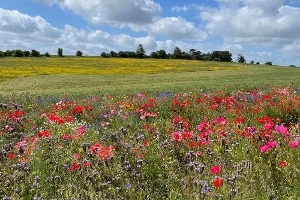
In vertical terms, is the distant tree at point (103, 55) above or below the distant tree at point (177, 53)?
below

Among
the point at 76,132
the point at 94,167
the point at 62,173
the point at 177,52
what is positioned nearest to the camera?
the point at 94,167

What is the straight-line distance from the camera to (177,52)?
84875 millimetres

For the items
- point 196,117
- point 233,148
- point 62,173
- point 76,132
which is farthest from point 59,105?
point 233,148

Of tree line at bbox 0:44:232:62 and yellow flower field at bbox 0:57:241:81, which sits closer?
yellow flower field at bbox 0:57:241:81

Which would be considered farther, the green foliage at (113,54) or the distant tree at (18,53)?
the green foliage at (113,54)

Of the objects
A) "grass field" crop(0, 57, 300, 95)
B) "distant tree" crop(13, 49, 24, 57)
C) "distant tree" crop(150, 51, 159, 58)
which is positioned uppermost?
"distant tree" crop(150, 51, 159, 58)

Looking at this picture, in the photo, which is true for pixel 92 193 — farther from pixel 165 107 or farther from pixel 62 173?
pixel 165 107

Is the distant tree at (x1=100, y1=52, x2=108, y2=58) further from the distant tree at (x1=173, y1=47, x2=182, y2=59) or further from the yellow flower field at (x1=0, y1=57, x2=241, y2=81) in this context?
the yellow flower field at (x1=0, y1=57, x2=241, y2=81)

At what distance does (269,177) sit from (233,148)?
1.02 meters

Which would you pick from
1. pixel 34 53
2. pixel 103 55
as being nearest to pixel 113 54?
pixel 103 55

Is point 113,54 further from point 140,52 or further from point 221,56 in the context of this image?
point 221,56

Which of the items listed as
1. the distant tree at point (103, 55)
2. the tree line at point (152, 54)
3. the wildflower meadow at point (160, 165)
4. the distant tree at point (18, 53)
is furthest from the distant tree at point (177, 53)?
the wildflower meadow at point (160, 165)

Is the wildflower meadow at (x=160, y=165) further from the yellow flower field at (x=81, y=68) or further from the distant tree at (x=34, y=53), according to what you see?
the distant tree at (x=34, y=53)

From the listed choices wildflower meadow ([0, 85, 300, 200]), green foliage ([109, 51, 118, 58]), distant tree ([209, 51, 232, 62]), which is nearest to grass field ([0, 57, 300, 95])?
wildflower meadow ([0, 85, 300, 200])
